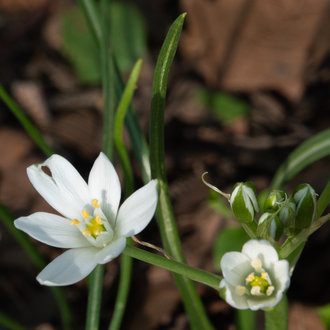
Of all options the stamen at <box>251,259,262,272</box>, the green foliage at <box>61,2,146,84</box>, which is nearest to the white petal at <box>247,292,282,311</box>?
the stamen at <box>251,259,262,272</box>

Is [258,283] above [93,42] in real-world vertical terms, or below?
above

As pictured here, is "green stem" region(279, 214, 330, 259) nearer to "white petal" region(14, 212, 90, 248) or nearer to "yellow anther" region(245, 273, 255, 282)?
"yellow anther" region(245, 273, 255, 282)

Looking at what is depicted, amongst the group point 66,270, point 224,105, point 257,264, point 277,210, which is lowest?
point 224,105

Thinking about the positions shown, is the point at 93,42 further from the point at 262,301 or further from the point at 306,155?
the point at 262,301

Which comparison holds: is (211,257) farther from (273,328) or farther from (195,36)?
(195,36)

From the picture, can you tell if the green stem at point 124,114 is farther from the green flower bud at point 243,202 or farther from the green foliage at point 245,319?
the green foliage at point 245,319

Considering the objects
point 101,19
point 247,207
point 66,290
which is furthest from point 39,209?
point 247,207

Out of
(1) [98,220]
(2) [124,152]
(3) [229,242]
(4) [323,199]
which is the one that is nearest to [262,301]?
(4) [323,199]

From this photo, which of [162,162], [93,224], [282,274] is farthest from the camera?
[162,162]
